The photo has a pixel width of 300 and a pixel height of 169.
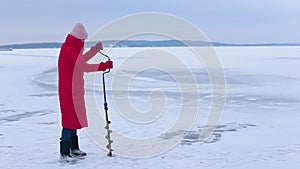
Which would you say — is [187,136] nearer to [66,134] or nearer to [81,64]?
[66,134]

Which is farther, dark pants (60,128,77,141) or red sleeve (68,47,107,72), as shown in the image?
dark pants (60,128,77,141)

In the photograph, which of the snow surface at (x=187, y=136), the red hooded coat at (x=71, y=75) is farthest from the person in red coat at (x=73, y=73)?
the snow surface at (x=187, y=136)

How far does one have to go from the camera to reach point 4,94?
12.2 meters

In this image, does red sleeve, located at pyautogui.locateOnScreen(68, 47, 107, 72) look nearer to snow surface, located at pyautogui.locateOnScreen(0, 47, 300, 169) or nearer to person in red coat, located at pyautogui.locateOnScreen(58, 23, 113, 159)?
person in red coat, located at pyautogui.locateOnScreen(58, 23, 113, 159)

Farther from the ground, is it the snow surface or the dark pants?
the dark pants

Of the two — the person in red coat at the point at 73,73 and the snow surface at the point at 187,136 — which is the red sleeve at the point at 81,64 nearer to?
the person in red coat at the point at 73,73

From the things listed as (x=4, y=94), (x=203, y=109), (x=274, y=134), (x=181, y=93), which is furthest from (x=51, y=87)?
(x=274, y=134)

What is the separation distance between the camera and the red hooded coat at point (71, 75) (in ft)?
16.1

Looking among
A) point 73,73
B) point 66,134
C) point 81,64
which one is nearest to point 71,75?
point 73,73

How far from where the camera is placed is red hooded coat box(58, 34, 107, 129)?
16.1 feet

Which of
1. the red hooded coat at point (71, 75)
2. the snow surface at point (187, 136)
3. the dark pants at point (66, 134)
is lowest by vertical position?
the snow surface at point (187, 136)

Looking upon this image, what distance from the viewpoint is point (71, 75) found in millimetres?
4918

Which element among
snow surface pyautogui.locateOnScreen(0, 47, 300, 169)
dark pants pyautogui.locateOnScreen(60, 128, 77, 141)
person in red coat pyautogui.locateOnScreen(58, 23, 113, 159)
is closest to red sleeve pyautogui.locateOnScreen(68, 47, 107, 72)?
person in red coat pyautogui.locateOnScreen(58, 23, 113, 159)

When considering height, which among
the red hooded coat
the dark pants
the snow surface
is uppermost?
the red hooded coat
